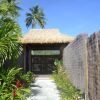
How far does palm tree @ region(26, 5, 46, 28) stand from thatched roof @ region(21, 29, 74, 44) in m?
30.3

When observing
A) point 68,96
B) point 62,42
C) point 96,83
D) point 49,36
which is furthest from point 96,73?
point 49,36

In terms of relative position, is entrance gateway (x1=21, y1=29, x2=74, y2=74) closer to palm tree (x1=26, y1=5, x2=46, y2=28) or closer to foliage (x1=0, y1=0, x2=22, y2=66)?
foliage (x1=0, y1=0, x2=22, y2=66)

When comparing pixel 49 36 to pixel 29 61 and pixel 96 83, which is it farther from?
pixel 96 83

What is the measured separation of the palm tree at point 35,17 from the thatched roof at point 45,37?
30.3 metres

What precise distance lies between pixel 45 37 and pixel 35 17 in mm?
34009

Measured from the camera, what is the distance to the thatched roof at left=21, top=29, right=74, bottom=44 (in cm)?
2200

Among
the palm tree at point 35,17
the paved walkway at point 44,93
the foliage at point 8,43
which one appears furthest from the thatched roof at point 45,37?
the palm tree at point 35,17

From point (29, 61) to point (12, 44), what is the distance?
1325cm

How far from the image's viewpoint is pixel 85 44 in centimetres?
860

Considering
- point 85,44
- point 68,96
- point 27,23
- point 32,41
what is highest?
point 27,23

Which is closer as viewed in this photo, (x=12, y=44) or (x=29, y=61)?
(x=12, y=44)

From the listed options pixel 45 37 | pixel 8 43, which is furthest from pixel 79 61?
pixel 45 37

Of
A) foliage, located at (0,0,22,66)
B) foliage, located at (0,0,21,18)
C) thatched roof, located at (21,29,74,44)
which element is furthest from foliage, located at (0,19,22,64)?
thatched roof, located at (21,29,74,44)

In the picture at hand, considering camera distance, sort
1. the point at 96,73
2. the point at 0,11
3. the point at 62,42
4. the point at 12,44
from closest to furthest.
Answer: the point at 96,73, the point at 12,44, the point at 0,11, the point at 62,42
